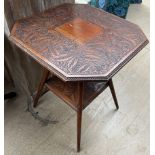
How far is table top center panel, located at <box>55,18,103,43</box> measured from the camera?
3.32ft

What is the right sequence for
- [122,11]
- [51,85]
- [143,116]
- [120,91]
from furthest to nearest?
[122,11] → [120,91] → [143,116] → [51,85]

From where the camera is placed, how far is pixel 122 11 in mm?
2340

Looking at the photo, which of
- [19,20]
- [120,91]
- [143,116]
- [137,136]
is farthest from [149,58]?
[19,20]

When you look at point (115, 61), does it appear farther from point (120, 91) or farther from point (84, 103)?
point (120, 91)

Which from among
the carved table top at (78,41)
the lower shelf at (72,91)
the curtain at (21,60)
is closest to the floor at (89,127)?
the curtain at (21,60)

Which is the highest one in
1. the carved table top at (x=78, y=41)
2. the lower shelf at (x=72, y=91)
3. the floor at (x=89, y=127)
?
the carved table top at (x=78, y=41)

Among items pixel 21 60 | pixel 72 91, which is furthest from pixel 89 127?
pixel 21 60

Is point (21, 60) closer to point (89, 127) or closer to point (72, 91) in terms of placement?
point (72, 91)

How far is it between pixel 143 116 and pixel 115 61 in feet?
2.56

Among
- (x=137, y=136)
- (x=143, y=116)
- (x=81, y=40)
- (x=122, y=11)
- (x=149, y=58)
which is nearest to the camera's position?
(x=81, y=40)

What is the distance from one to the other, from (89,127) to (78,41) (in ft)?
2.28

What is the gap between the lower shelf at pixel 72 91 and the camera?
1.16 m

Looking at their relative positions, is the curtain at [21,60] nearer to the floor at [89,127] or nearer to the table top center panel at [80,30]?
the floor at [89,127]

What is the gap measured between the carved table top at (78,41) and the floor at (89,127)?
2.21 feet
